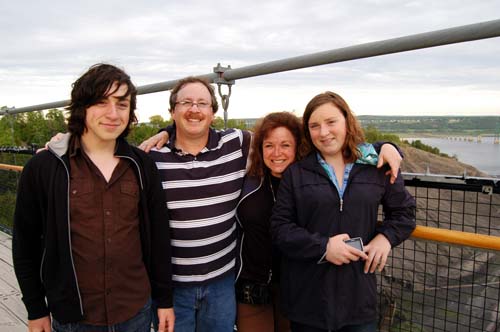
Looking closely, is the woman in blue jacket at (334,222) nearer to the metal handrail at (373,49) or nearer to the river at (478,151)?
the metal handrail at (373,49)

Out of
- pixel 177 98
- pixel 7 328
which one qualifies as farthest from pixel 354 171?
pixel 7 328

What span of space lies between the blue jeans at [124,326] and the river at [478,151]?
1.68 meters

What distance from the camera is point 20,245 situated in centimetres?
165

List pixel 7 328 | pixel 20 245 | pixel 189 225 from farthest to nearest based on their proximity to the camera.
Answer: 1. pixel 7 328
2. pixel 189 225
3. pixel 20 245

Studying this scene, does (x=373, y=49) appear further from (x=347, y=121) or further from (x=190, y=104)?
(x=190, y=104)

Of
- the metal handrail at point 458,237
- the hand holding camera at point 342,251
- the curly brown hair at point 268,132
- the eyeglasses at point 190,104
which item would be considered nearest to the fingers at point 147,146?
the eyeglasses at point 190,104

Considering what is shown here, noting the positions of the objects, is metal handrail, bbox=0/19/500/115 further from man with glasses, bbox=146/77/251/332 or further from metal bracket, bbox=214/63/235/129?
man with glasses, bbox=146/77/251/332

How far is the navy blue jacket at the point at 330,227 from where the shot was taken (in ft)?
5.77

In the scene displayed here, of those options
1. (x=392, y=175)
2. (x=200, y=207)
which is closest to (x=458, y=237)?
(x=392, y=175)

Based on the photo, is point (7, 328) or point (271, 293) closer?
point (271, 293)

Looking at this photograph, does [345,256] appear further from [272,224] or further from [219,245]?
[219,245]

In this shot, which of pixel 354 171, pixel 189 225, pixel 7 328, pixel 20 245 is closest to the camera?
pixel 20 245

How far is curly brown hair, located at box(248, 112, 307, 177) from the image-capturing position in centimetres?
204

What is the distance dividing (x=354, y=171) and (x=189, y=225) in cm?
81
